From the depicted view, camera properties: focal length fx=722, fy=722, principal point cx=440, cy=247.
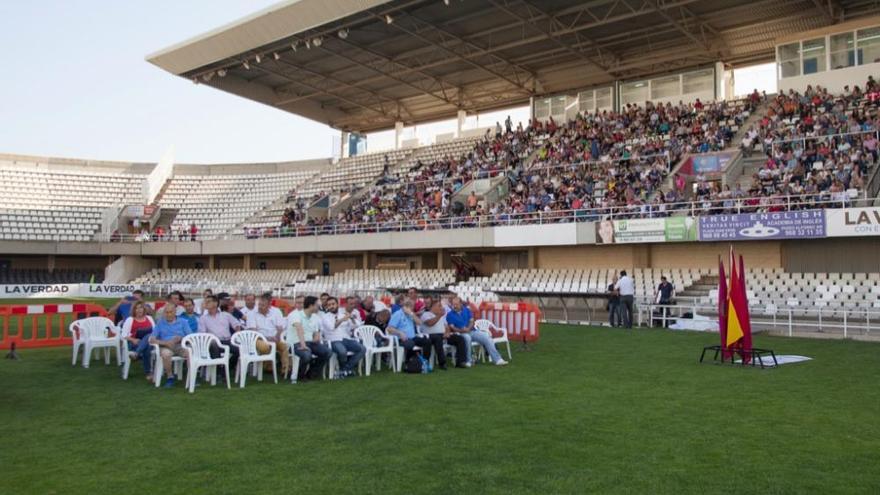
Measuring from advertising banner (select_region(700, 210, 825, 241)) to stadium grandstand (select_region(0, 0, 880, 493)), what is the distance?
7 cm

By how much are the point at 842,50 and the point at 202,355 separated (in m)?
29.8

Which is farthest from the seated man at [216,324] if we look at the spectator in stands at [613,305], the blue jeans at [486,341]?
the spectator in stands at [613,305]

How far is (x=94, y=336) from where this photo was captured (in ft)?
40.8

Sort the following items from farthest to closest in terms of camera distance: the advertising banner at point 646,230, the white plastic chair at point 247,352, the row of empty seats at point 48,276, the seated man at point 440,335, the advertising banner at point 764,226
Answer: the row of empty seats at point 48,276, the advertising banner at point 646,230, the advertising banner at point 764,226, the seated man at point 440,335, the white plastic chair at point 247,352

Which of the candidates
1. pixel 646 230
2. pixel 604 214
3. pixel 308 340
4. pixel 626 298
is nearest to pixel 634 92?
pixel 604 214

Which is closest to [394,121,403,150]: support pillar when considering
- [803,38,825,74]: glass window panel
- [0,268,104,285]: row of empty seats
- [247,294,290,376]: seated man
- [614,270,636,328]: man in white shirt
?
[0,268,104,285]: row of empty seats

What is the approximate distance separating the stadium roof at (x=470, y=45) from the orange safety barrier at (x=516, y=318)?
691 inches

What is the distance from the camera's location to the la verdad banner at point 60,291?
113 feet

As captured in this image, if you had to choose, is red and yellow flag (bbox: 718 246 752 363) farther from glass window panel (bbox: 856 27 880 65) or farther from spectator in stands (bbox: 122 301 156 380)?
glass window panel (bbox: 856 27 880 65)

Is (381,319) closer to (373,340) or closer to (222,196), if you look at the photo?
(373,340)

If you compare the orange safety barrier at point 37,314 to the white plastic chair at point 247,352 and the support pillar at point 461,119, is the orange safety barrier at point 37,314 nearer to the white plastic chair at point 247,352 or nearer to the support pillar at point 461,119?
the white plastic chair at point 247,352

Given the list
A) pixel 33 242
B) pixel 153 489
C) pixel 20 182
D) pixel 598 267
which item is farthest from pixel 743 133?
pixel 20 182

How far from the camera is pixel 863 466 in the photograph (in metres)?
5.68

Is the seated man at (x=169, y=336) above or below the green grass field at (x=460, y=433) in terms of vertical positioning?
above
